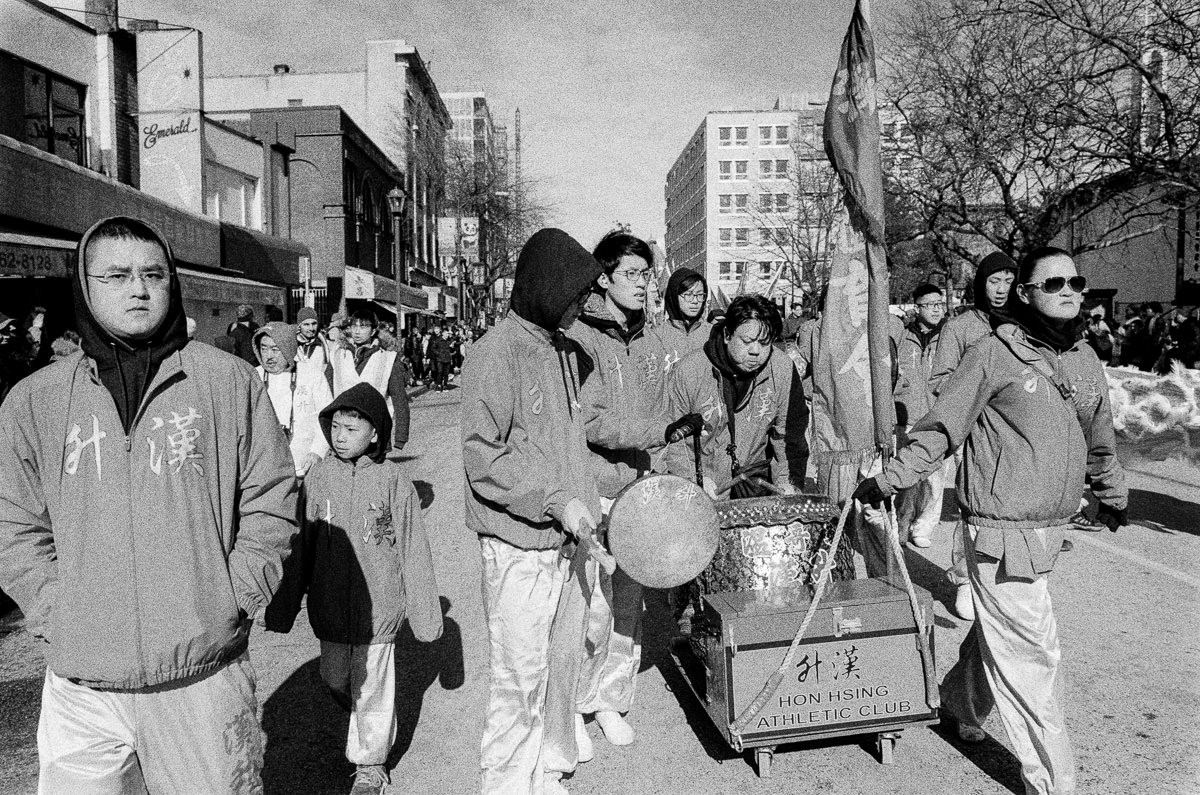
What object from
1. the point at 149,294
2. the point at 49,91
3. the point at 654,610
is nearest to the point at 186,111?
the point at 49,91

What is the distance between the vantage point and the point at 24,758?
3.99 m

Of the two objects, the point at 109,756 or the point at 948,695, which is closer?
the point at 109,756

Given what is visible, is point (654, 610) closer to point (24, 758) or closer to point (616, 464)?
point (616, 464)

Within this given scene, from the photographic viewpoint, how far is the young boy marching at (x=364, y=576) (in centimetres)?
376

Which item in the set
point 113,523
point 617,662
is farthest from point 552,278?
point 617,662

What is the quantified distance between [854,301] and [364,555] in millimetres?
2832

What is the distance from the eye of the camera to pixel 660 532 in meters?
3.15

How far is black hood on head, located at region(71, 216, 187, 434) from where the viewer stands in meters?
2.36

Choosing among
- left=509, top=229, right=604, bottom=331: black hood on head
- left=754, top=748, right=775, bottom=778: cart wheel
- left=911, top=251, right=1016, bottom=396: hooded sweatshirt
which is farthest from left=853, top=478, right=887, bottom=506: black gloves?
left=911, top=251, right=1016, bottom=396: hooded sweatshirt

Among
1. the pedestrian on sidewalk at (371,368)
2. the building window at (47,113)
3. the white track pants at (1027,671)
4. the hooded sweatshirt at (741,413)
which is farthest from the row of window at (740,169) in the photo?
the white track pants at (1027,671)

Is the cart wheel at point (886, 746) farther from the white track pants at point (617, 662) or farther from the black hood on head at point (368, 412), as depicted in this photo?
the black hood on head at point (368, 412)

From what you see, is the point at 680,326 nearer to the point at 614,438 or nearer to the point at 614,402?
the point at 614,402

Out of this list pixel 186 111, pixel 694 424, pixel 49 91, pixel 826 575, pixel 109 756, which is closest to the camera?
pixel 109 756

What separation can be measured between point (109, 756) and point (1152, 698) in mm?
4550
